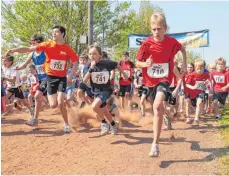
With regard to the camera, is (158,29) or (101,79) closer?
(158,29)

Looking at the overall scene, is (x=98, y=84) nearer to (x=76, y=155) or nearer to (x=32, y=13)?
(x=76, y=155)

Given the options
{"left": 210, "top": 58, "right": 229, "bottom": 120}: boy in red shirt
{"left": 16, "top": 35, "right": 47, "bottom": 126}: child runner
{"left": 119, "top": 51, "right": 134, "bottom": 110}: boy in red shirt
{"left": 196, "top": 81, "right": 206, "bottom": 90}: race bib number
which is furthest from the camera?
{"left": 119, "top": 51, "right": 134, "bottom": 110}: boy in red shirt

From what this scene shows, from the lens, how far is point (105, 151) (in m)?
4.62

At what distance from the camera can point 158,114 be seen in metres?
4.33

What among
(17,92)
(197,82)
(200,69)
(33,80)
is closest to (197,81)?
(197,82)

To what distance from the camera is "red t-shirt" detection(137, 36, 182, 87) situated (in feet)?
15.7

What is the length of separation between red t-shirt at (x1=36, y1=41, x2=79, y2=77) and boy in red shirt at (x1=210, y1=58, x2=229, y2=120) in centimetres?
467

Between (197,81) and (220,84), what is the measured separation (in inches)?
57.4

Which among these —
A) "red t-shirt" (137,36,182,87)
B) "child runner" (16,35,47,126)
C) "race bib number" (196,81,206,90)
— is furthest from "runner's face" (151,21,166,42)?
"race bib number" (196,81,206,90)

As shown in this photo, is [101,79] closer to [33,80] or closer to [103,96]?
[103,96]

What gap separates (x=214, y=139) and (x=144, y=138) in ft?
4.40

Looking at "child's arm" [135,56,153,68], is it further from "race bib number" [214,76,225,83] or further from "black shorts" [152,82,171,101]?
"race bib number" [214,76,225,83]

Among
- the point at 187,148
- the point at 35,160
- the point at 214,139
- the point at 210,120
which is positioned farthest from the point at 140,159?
the point at 210,120

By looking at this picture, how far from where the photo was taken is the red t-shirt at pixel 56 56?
6078 mm
